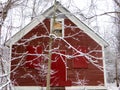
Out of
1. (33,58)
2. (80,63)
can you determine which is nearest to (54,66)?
(33,58)

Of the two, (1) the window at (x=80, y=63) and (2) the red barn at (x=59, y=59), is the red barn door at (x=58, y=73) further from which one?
(1) the window at (x=80, y=63)

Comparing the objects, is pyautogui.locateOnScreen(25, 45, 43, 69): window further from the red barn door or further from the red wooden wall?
the red barn door

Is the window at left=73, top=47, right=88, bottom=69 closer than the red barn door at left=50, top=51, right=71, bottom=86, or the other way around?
→ the red barn door at left=50, top=51, right=71, bottom=86

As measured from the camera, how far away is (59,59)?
15852mm

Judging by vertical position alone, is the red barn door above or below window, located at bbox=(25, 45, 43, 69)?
below

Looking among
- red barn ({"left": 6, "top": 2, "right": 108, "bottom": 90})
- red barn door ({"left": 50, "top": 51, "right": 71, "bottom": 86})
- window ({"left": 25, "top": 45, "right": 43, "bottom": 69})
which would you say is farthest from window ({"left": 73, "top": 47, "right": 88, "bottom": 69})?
window ({"left": 25, "top": 45, "right": 43, "bottom": 69})

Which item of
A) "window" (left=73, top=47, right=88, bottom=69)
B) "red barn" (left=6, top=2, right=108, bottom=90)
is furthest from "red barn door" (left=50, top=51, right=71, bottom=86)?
"window" (left=73, top=47, right=88, bottom=69)

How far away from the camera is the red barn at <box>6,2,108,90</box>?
51.0 ft

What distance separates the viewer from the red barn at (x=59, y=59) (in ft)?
51.0

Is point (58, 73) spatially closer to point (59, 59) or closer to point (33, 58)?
point (59, 59)

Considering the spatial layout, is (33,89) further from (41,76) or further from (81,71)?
(81,71)

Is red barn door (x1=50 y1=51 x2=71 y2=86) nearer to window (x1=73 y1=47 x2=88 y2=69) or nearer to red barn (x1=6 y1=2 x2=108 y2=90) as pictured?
red barn (x1=6 y1=2 x2=108 y2=90)

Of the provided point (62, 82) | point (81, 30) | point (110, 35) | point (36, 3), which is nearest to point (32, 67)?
point (62, 82)

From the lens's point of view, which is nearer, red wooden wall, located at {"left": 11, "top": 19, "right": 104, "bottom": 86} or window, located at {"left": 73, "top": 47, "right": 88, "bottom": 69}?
red wooden wall, located at {"left": 11, "top": 19, "right": 104, "bottom": 86}
